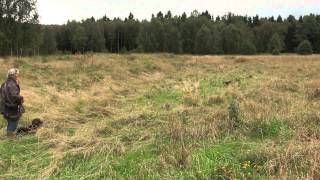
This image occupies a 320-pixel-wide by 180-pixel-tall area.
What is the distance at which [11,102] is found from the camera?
1063 cm

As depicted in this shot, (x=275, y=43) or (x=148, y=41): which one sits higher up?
(x=148, y=41)

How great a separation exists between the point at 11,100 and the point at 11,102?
5 cm

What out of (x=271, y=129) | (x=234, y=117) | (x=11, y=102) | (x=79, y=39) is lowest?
(x=271, y=129)

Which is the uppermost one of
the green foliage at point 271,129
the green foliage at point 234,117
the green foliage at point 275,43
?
the green foliage at point 275,43

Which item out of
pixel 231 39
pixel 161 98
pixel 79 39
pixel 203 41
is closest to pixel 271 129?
pixel 161 98

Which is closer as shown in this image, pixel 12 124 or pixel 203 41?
pixel 12 124

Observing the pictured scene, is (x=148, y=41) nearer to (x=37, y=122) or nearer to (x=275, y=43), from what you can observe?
(x=275, y=43)

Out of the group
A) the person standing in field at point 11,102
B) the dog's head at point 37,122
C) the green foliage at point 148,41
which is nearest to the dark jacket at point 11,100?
the person standing in field at point 11,102

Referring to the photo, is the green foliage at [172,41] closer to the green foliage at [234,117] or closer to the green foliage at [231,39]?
the green foliage at [231,39]

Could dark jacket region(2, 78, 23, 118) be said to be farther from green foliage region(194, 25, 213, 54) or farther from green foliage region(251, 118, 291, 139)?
green foliage region(194, 25, 213, 54)

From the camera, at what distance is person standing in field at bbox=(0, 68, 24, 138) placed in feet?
34.6

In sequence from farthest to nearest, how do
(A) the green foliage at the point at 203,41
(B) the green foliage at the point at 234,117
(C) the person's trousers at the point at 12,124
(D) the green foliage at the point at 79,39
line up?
1. (D) the green foliage at the point at 79,39
2. (A) the green foliage at the point at 203,41
3. (C) the person's trousers at the point at 12,124
4. (B) the green foliage at the point at 234,117

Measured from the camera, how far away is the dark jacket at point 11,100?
34.7 feet

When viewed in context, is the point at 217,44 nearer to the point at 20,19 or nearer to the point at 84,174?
the point at 20,19
